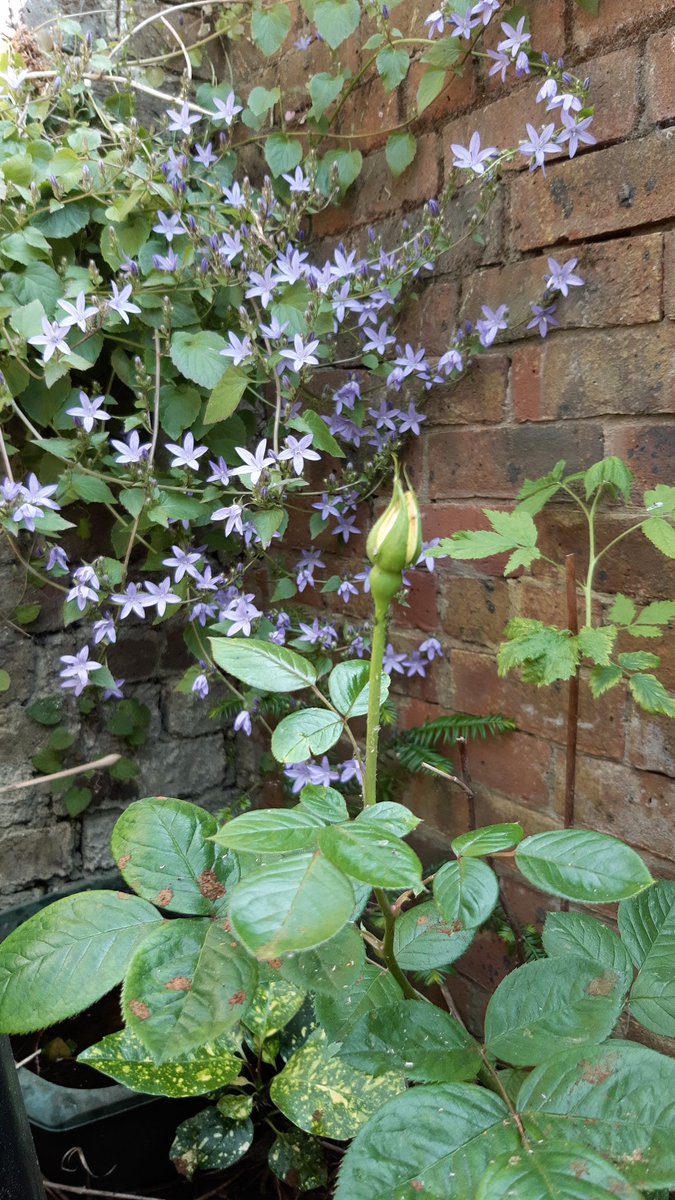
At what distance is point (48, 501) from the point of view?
4.32 feet

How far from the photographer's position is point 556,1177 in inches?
17.8

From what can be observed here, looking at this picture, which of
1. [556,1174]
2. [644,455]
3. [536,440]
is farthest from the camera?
[536,440]

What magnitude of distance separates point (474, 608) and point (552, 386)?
1.27ft

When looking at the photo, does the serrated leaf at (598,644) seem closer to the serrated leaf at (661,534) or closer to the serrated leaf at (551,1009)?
the serrated leaf at (661,534)

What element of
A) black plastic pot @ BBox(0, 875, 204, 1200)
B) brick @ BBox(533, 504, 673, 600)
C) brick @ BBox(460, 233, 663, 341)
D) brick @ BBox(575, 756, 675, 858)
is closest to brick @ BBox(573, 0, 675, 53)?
brick @ BBox(460, 233, 663, 341)

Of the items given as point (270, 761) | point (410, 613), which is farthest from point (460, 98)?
point (270, 761)

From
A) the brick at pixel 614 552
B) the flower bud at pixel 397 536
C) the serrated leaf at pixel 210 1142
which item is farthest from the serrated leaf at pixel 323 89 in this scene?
the serrated leaf at pixel 210 1142

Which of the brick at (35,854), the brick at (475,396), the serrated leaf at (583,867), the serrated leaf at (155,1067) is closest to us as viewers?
the serrated leaf at (583,867)

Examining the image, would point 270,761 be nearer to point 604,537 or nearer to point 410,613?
point 410,613

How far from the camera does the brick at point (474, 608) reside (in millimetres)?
1354

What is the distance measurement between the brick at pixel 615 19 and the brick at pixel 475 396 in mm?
424

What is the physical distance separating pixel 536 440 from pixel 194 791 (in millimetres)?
1131

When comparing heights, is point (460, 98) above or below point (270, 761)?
above

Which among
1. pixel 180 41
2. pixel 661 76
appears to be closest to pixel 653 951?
pixel 661 76
